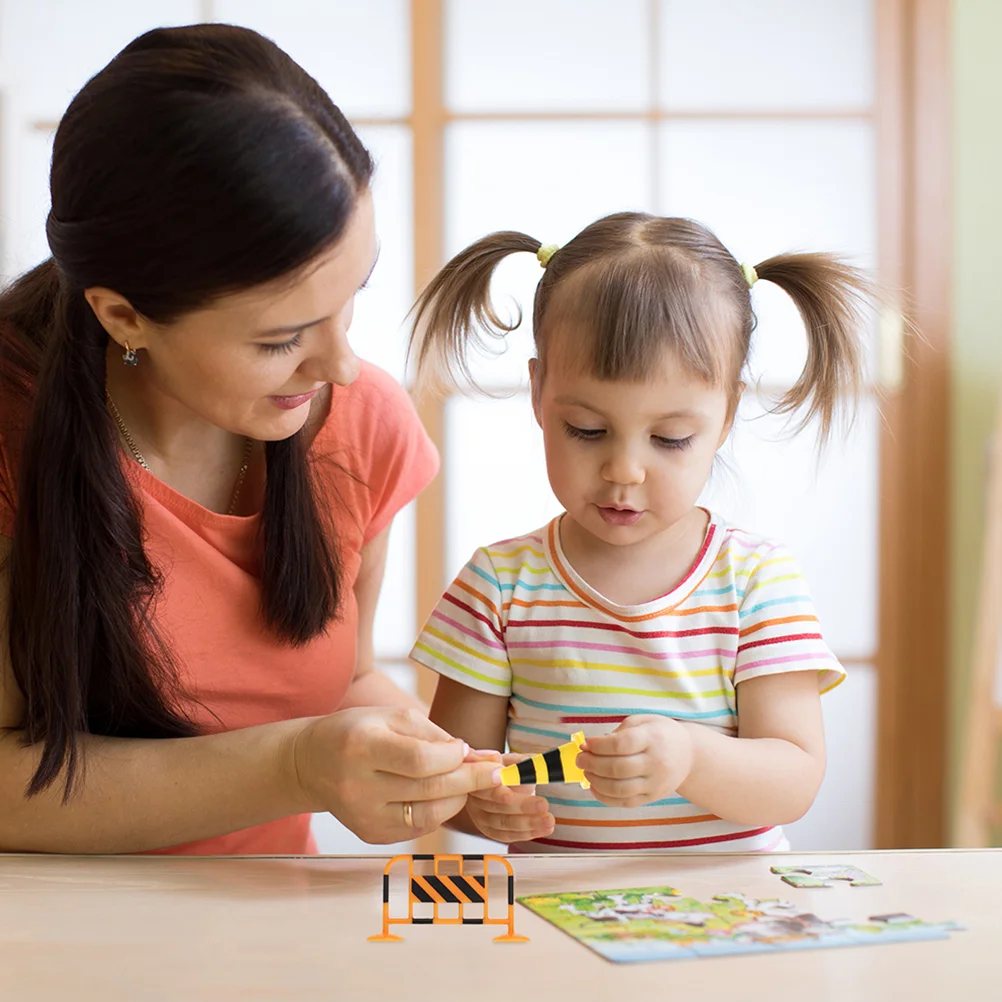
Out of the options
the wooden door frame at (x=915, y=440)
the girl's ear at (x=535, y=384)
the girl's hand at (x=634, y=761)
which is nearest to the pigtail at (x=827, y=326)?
the girl's ear at (x=535, y=384)

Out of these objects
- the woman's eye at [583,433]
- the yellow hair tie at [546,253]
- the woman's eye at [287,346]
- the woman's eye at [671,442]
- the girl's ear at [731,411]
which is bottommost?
the woman's eye at [671,442]

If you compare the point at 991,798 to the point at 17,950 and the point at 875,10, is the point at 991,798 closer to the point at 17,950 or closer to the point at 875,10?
the point at 875,10

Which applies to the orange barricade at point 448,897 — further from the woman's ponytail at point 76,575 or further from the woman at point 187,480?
the woman's ponytail at point 76,575

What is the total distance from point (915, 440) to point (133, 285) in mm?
2046

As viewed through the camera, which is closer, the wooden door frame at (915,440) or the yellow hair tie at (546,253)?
the yellow hair tie at (546,253)

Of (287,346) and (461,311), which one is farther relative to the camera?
(461,311)

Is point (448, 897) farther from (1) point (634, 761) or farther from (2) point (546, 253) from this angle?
(2) point (546, 253)

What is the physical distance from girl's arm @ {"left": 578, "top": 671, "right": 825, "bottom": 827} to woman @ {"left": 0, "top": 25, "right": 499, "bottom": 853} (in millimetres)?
113

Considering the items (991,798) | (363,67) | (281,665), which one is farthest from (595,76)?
(281,665)

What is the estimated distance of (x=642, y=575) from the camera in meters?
1.13

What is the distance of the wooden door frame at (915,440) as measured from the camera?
258 centimetres

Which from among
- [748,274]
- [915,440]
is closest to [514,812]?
[748,274]

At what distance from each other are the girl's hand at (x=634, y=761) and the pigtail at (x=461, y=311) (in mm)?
434

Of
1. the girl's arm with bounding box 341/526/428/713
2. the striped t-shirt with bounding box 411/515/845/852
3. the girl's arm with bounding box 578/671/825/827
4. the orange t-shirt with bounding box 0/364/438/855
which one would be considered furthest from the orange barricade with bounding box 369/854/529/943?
the girl's arm with bounding box 341/526/428/713
